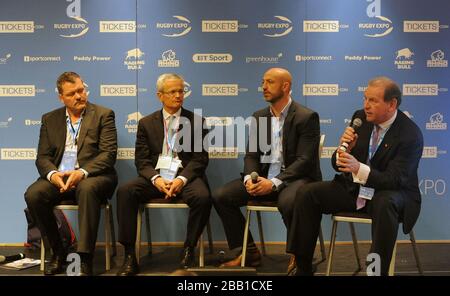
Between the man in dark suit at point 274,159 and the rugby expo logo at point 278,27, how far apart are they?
71 cm

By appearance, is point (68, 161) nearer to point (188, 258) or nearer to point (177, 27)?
point (188, 258)

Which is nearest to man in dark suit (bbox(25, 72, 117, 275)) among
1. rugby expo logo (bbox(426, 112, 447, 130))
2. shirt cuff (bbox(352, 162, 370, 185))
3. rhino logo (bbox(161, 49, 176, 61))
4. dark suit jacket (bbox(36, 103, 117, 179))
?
dark suit jacket (bbox(36, 103, 117, 179))

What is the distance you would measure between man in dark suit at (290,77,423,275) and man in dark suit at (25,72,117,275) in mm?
1462

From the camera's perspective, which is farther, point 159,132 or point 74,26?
point 74,26

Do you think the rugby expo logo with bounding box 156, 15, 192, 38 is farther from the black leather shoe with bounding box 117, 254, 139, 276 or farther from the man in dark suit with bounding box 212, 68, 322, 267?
the black leather shoe with bounding box 117, 254, 139, 276

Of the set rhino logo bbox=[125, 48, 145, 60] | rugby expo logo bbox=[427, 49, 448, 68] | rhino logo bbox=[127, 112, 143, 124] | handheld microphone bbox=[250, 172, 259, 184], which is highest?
rhino logo bbox=[125, 48, 145, 60]

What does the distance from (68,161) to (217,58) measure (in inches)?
62.5

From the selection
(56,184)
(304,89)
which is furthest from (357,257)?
(56,184)

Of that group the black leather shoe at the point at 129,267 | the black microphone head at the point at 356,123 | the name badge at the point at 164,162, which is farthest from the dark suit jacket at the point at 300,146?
the black leather shoe at the point at 129,267

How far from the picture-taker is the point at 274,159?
145 inches

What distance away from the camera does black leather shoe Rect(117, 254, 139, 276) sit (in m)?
3.39

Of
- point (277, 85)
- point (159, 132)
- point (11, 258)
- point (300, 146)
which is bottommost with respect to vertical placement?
point (11, 258)

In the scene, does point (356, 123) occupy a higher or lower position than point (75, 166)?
higher

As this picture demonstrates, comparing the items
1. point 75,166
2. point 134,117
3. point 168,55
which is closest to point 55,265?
point 75,166
